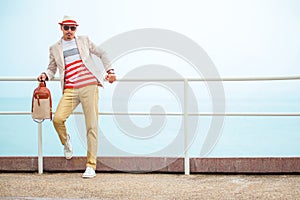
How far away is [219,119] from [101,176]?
153 cm

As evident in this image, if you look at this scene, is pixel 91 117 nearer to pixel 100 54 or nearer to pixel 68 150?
pixel 68 150

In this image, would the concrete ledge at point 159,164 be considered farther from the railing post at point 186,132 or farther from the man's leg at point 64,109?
the man's leg at point 64,109

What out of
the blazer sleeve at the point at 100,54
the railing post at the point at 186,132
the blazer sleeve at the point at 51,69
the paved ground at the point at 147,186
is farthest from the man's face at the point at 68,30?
the paved ground at the point at 147,186

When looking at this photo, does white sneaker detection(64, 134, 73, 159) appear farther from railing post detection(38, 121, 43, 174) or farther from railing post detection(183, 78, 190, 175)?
railing post detection(183, 78, 190, 175)

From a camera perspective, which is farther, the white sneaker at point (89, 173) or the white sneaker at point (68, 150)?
the white sneaker at point (68, 150)

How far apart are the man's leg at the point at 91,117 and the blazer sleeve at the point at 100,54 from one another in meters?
0.27

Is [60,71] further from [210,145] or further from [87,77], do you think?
[210,145]

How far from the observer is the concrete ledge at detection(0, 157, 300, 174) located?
18.9 feet

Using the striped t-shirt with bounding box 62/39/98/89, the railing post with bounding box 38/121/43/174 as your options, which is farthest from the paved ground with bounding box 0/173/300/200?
the striped t-shirt with bounding box 62/39/98/89

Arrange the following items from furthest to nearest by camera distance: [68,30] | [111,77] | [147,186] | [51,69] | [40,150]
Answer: [40,150]
[51,69]
[111,77]
[68,30]
[147,186]

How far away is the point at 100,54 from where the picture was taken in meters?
5.79

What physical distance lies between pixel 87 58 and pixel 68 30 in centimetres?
37

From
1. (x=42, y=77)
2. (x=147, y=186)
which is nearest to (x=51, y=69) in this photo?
(x=42, y=77)

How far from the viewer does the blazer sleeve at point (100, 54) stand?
18.9ft
